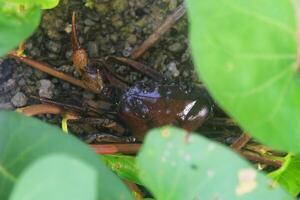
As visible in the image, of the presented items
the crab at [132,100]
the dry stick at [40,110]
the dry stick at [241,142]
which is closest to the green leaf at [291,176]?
the dry stick at [241,142]

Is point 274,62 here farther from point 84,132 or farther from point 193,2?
Result: point 84,132

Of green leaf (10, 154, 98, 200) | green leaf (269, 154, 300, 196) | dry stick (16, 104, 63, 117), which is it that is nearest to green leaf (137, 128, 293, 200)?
green leaf (10, 154, 98, 200)

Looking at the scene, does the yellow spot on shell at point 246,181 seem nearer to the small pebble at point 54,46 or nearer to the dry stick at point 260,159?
the dry stick at point 260,159

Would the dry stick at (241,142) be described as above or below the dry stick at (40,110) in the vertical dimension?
below

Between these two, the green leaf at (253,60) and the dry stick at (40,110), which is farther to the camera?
the dry stick at (40,110)

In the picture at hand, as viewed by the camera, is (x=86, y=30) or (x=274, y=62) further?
(x=86, y=30)

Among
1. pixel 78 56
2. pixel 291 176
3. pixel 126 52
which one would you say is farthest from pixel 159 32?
pixel 291 176

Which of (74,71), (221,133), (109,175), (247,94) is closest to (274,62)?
(247,94)
